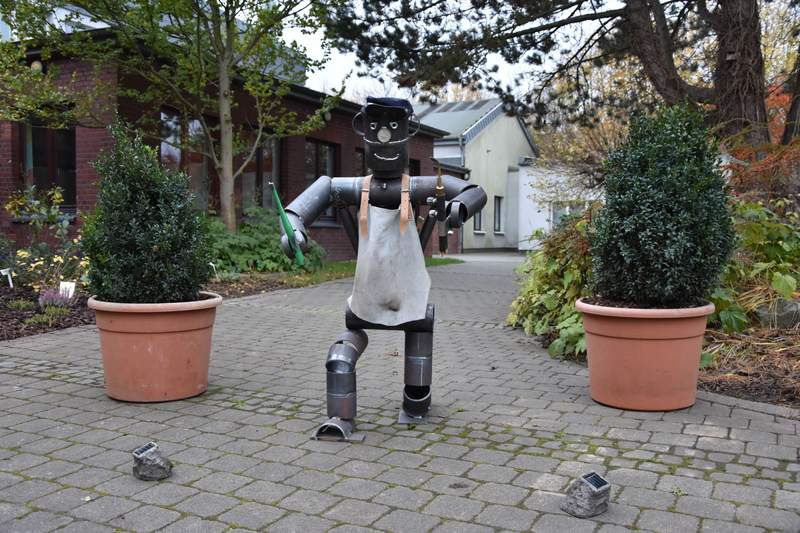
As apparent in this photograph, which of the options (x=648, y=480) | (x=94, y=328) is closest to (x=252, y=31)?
(x=94, y=328)

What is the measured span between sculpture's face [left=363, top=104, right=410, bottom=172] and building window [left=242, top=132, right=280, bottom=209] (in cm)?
1025

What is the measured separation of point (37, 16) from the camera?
34.1 feet

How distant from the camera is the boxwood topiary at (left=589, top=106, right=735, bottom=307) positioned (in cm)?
420

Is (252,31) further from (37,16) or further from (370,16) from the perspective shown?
(37,16)

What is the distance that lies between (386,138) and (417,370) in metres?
1.38

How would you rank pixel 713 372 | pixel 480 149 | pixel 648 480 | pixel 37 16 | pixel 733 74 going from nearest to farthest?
pixel 648 480 < pixel 713 372 < pixel 733 74 < pixel 37 16 < pixel 480 149

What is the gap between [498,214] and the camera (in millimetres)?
30016

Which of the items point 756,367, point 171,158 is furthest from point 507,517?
point 171,158

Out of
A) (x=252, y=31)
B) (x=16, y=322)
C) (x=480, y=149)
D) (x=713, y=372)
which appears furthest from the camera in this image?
(x=480, y=149)

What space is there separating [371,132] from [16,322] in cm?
523

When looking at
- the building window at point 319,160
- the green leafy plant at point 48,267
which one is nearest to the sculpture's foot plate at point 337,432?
the green leafy plant at point 48,267

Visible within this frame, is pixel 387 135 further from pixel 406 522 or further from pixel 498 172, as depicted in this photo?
pixel 498 172

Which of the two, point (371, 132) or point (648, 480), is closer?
point (648, 480)

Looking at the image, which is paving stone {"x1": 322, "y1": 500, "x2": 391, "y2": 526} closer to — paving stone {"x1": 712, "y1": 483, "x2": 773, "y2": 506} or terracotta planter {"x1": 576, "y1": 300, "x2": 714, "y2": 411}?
paving stone {"x1": 712, "y1": 483, "x2": 773, "y2": 506}
